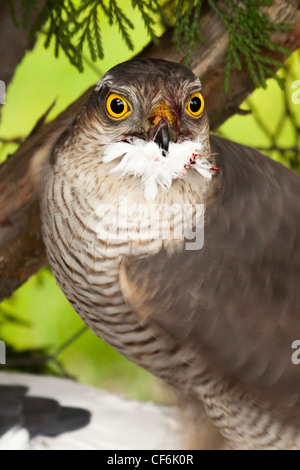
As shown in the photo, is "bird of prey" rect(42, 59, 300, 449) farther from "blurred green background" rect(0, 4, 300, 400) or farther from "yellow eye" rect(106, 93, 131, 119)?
"blurred green background" rect(0, 4, 300, 400)

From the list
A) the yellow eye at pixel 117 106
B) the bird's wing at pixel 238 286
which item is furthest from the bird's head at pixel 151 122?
the bird's wing at pixel 238 286

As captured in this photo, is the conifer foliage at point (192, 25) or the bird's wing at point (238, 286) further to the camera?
the conifer foliage at point (192, 25)

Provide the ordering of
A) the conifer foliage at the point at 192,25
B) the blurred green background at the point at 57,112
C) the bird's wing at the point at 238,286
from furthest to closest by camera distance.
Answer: the blurred green background at the point at 57,112 < the conifer foliage at the point at 192,25 < the bird's wing at the point at 238,286

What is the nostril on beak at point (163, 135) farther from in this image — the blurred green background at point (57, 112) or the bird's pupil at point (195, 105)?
the blurred green background at point (57, 112)

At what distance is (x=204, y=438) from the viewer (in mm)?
1326

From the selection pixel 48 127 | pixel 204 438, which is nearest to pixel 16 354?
pixel 204 438

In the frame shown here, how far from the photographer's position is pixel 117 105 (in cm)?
82

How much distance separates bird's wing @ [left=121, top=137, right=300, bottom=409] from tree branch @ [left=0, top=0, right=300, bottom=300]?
19 centimetres

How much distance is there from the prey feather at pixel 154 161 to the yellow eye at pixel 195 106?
37mm

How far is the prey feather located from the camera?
801 mm

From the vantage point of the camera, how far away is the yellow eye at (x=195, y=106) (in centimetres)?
82

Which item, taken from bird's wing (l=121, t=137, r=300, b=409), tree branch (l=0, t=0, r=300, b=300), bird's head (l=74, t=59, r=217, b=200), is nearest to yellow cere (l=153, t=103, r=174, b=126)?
bird's head (l=74, t=59, r=217, b=200)
